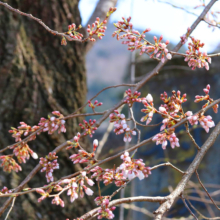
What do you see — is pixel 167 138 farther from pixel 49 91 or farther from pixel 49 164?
pixel 49 91

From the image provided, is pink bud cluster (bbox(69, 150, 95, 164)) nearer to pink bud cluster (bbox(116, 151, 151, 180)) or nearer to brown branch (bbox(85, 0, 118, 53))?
pink bud cluster (bbox(116, 151, 151, 180))

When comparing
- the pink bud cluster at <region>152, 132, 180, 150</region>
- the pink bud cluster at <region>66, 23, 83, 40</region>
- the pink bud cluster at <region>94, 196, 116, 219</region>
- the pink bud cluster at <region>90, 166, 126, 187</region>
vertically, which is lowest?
the pink bud cluster at <region>94, 196, 116, 219</region>

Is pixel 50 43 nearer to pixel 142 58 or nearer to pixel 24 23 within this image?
pixel 24 23

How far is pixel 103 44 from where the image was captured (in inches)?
281

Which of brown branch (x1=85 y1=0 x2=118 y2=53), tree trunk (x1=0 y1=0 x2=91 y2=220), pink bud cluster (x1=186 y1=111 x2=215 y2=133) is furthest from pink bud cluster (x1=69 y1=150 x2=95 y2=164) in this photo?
brown branch (x1=85 y1=0 x2=118 y2=53)

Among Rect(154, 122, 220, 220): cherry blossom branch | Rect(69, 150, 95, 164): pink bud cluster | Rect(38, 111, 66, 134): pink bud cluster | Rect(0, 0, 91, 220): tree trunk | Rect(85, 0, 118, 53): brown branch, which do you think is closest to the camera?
Rect(154, 122, 220, 220): cherry blossom branch

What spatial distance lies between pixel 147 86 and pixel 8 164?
1795 mm

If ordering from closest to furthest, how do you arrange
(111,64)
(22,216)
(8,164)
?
(8,164) → (22,216) → (111,64)

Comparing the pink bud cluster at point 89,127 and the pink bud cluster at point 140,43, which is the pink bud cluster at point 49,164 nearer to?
the pink bud cluster at point 89,127

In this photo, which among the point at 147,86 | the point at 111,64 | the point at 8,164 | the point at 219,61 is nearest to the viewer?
the point at 8,164

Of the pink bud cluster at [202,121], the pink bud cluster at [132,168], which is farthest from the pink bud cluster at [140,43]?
the pink bud cluster at [132,168]

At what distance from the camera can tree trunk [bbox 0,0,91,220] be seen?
1.49 meters

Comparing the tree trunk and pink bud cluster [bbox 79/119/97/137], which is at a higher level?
the tree trunk

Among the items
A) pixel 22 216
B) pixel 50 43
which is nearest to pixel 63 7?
pixel 50 43
